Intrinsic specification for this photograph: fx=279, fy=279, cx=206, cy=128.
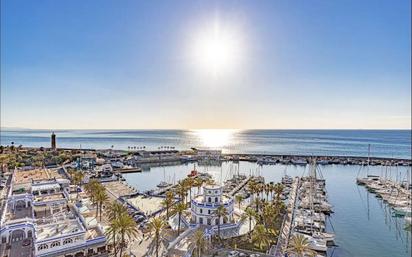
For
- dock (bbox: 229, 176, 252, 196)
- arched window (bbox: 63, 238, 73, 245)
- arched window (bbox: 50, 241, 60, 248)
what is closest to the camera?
arched window (bbox: 50, 241, 60, 248)

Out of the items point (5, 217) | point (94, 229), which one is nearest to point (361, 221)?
point (94, 229)

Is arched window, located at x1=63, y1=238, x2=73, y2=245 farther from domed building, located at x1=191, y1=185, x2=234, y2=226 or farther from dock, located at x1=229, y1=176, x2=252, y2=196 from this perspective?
dock, located at x1=229, y1=176, x2=252, y2=196

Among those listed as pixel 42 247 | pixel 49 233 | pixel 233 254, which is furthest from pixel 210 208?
pixel 42 247

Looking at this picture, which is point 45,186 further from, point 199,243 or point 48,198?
point 199,243

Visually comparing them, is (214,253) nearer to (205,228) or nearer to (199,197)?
(205,228)

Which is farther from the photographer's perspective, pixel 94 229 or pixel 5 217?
pixel 5 217

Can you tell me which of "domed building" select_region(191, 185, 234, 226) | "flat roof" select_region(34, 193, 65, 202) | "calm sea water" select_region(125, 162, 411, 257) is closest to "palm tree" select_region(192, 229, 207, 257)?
"domed building" select_region(191, 185, 234, 226)
